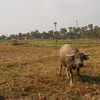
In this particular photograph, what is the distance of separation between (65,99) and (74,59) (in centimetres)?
177

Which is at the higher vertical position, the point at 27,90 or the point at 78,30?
the point at 78,30

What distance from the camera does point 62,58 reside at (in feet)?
19.0

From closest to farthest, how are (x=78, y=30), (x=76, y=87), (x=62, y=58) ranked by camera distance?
(x=76, y=87) < (x=62, y=58) < (x=78, y=30)

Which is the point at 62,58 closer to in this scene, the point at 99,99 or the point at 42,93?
the point at 42,93

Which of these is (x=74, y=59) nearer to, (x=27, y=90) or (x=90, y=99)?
(x=90, y=99)

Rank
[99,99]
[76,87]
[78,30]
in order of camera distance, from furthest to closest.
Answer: [78,30], [76,87], [99,99]

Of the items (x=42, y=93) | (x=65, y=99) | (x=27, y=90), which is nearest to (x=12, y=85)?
(x=27, y=90)

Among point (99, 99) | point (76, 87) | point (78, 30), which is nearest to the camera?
point (99, 99)

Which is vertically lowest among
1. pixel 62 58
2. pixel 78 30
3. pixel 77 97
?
pixel 77 97

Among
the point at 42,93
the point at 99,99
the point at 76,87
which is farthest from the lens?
the point at 76,87

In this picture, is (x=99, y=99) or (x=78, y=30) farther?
(x=78, y=30)

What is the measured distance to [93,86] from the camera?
483cm

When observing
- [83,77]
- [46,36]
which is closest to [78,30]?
[46,36]

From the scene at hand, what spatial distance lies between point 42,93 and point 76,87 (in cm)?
158
